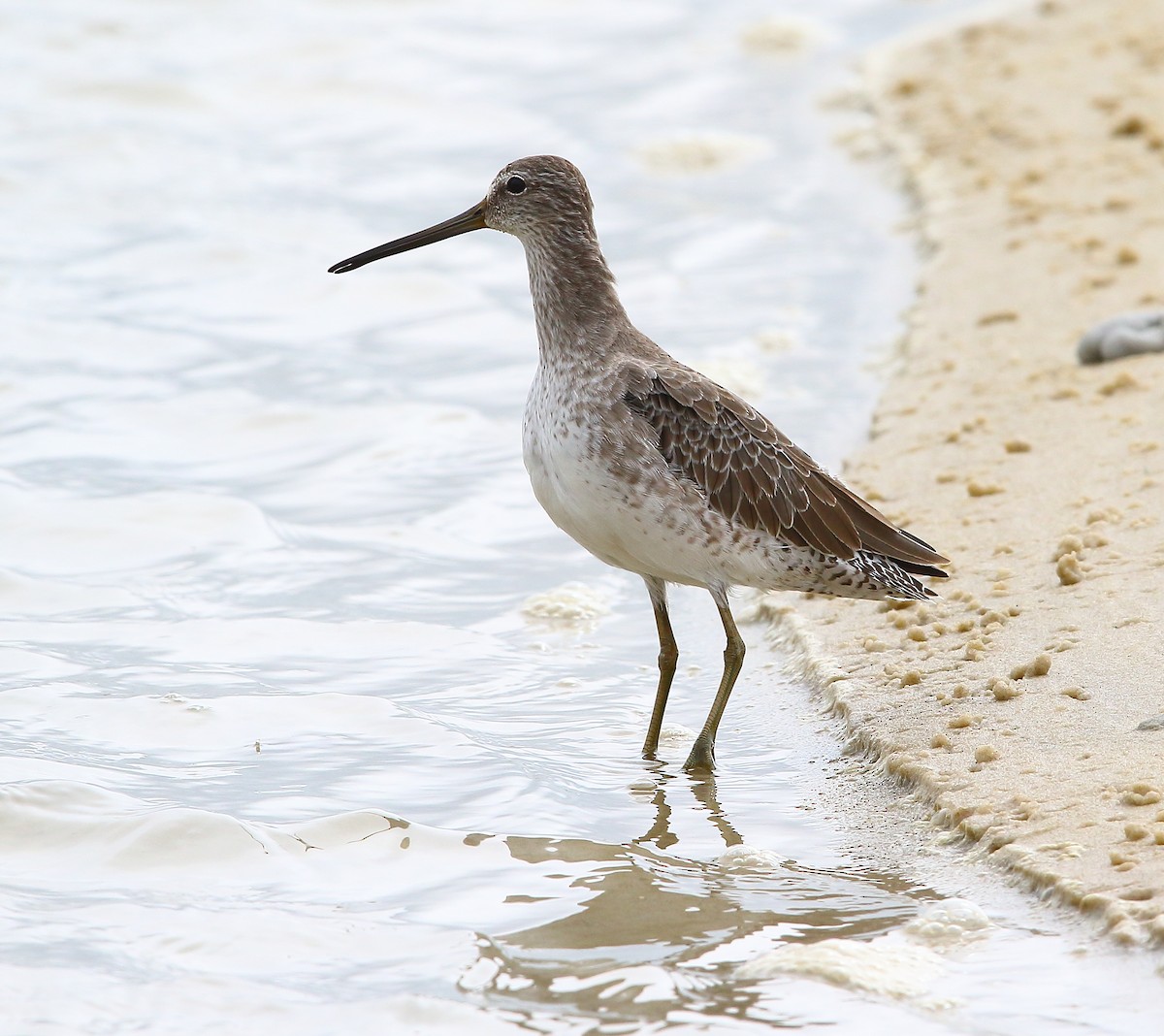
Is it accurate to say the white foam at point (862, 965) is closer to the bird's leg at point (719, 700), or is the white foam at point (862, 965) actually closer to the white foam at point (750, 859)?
the white foam at point (750, 859)

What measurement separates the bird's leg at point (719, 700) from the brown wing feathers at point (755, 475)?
286 mm

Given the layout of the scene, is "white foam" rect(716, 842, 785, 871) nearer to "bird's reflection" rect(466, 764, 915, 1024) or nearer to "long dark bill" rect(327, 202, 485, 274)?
"bird's reflection" rect(466, 764, 915, 1024)

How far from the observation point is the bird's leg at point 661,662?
5273mm

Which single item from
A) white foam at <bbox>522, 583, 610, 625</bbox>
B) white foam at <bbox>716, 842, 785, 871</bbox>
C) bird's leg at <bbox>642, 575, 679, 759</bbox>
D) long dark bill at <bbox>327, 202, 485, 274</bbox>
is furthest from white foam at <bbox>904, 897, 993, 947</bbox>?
long dark bill at <bbox>327, 202, 485, 274</bbox>

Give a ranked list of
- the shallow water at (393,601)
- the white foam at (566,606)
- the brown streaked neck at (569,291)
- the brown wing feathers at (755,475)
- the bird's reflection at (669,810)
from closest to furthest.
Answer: the shallow water at (393,601), the bird's reflection at (669,810), the brown wing feathers at (755,475), the brown streaked neck at (569,291), the white foam at (566,606)

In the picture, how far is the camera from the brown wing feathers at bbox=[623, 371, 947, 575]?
5.18 metres

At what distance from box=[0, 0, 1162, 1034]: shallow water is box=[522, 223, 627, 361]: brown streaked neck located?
126 centimetres

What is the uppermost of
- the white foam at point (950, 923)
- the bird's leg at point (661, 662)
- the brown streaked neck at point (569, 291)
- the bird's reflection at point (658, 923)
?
the brown streaked neck at point (569, 291)

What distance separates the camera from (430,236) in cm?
582

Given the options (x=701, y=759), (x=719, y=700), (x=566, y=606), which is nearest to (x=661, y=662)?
(x=719, y=700)

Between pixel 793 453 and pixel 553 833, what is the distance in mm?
1532

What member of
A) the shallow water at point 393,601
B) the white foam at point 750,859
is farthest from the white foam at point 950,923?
the white foam at point 750,859

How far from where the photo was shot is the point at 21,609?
20.5ft

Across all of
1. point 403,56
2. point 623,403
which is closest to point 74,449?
point 623,403
